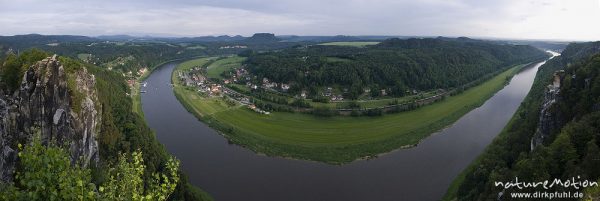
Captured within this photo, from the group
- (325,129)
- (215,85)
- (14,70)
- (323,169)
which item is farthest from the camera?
(215,85)

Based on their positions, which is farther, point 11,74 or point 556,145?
point 11,74

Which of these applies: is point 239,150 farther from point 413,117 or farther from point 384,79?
point 384,79

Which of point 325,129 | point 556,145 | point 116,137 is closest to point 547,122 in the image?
point 556,145

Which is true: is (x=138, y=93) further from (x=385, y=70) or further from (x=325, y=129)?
(x=385, y=70)

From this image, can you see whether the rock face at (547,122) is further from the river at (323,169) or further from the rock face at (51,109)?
the rock face at (51,109)

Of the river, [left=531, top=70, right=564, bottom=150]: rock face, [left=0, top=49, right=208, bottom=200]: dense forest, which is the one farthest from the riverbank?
[left=531, top=70, right=564, bottom=150]: rock face

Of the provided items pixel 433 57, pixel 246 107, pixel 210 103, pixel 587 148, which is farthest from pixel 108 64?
pixel 587 148

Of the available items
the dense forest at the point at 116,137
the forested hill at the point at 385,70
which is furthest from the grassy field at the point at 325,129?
the forested hill at the point at 385,70
